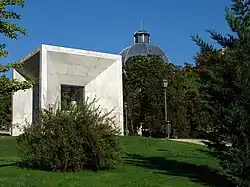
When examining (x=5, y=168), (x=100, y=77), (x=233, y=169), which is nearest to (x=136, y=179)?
(x=233, y=169)

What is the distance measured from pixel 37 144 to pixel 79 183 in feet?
10.7

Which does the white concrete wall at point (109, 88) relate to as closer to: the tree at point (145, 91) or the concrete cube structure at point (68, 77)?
the concrete cube structure at point (68, 77)

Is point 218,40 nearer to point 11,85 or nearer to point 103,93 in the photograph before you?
point 11,85

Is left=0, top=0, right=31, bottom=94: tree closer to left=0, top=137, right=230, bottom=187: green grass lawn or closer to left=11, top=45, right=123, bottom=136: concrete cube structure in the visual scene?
left=0, top=137, right=230, bottom=187: green grass lawn

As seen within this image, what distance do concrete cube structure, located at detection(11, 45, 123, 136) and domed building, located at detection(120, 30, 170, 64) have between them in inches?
1093

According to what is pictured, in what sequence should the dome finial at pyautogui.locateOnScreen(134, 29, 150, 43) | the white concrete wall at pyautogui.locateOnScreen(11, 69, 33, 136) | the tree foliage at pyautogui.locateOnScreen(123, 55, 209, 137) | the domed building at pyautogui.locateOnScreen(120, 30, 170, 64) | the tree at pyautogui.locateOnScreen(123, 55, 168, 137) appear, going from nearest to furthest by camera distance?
the white concrete wall at pyautogui.locateOnScreen(11, 69, 33, 136)
the tree foliage at pyautogui.locateOnScreen(123, 55, 209, 137)
the tree at pyautogui.locateOnScreen(123, 55, 168, 137)
the domed building at pyautogui.locateOnScreen(120, 30, 170, 64)
the dome finial at pyautogui.locateOnScreen(134, 29, 150, 43)

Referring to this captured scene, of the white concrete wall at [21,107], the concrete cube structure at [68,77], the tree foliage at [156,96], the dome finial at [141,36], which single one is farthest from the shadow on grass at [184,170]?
the dome finial at [141,36]

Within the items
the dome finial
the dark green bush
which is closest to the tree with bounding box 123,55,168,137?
the dome finial

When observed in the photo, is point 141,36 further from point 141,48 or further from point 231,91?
point 231,91

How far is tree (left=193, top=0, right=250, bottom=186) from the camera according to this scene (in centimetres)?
1061

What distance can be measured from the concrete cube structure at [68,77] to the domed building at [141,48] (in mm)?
27764

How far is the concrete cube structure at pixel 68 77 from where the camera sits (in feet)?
107

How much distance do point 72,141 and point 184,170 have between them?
3.68 m

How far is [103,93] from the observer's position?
3581 cm
